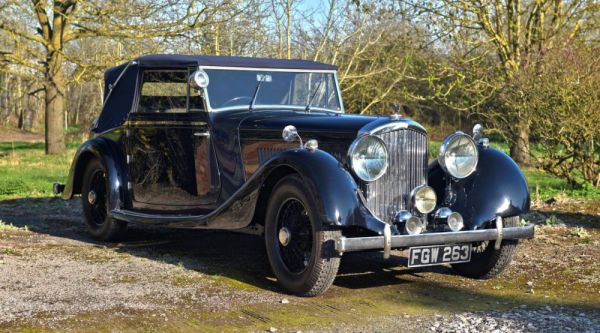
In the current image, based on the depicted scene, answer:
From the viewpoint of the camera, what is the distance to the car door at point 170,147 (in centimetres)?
653

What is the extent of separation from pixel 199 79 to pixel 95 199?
2.18m

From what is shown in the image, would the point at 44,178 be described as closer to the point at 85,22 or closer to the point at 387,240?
the point at 85,22

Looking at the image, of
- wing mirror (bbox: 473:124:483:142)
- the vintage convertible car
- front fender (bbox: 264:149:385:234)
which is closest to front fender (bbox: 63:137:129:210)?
the vintage convertible car

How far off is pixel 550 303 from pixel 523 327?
2.54 feet

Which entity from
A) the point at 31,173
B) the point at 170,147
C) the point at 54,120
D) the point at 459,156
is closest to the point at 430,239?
the point at 459,156

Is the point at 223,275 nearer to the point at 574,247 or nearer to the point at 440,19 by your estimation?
the point at 574,247

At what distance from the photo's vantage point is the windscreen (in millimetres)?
6629

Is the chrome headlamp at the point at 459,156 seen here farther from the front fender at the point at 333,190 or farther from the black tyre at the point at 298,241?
the black tyre at the point at 298,241

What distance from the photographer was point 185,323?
14.6 feet

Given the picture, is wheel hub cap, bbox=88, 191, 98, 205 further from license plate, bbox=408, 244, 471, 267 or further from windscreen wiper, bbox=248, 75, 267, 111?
license plate, bbox=408, 244, 471, 267

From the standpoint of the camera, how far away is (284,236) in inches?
212

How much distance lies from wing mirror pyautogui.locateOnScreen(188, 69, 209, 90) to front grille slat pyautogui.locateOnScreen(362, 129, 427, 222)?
1.76 meters

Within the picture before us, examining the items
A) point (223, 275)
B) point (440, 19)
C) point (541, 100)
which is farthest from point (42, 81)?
point (223, 275)

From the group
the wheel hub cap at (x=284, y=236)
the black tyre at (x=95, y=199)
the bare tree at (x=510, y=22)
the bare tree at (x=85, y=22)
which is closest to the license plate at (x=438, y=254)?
the wheel hub cap at (x=284, y=236)
